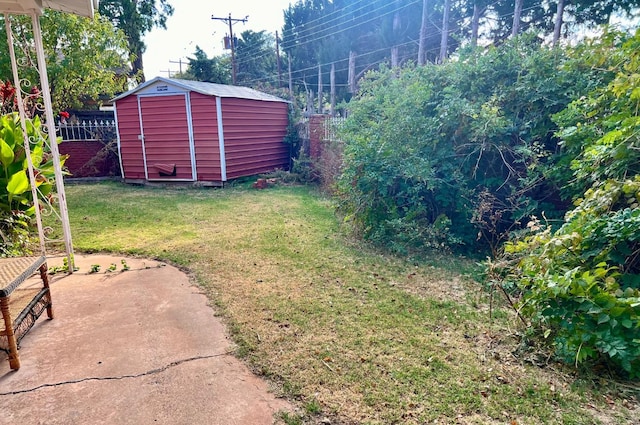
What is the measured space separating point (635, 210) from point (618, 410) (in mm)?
1185

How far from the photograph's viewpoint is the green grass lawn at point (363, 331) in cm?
191

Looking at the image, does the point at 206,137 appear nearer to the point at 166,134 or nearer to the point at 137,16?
the point at 166,134

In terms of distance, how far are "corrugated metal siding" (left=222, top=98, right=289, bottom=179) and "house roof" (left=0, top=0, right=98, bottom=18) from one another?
5881mm

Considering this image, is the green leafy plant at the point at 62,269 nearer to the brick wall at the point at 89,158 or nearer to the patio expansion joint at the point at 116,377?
the patio expansion joint at the point at 116,377

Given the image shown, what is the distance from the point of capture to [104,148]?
10.5 metres

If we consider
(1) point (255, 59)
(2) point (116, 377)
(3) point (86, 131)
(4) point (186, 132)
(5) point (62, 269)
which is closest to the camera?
(2) point (116, 377)

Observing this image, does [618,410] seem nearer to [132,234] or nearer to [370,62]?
[132,234]

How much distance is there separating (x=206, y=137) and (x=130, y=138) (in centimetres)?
233

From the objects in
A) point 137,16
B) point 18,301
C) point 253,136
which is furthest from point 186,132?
point 137,16

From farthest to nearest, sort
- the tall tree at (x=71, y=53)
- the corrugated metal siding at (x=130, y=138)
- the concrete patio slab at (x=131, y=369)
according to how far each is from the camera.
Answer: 1. the corrugated metal siding at (x=130, y=138)
2. the tall tree at (x=71, y=53)
3. the concrete patio slab at (x=131, y=369)

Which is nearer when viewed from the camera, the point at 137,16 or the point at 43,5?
the point at 43,5

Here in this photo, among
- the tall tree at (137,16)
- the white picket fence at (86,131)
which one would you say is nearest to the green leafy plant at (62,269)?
the white picket fence at (86,131)

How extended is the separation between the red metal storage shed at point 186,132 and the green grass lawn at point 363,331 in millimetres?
4145

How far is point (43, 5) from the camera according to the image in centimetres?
316
